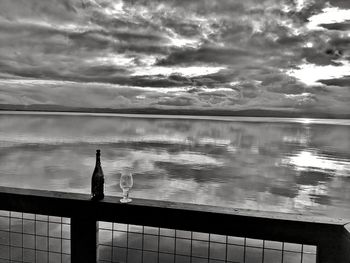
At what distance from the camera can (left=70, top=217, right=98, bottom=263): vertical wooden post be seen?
1.81 metres

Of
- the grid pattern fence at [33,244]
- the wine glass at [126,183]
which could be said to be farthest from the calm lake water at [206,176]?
the wine glass at [126,183]

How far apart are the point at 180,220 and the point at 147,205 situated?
0.19m

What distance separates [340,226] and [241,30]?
2815 centimetres

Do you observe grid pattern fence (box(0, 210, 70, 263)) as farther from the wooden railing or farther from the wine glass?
the wine glass

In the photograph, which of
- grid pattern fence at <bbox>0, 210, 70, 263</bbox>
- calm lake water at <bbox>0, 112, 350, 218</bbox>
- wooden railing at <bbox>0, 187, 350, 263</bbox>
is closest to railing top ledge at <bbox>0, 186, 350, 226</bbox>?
wooden railing at <bbox>0, 187, 350, 263</bbox>

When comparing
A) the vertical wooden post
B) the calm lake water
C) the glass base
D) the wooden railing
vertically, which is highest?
the glass base

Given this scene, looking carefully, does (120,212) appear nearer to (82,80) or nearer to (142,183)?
(142,183)

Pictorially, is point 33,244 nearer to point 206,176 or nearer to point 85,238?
point 85,238

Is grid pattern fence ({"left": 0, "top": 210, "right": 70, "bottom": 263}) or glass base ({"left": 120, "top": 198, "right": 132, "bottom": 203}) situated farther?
grid pattern fence ({"left": 0, "top": 210, "right": 70, "bottom": 263})

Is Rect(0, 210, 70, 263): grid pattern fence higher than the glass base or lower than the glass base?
lower

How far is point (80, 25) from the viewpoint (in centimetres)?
2944

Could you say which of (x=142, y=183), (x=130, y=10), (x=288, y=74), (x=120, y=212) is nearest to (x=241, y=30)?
(x=130, y=10)

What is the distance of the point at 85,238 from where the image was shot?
1.82m

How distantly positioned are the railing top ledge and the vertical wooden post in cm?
9
